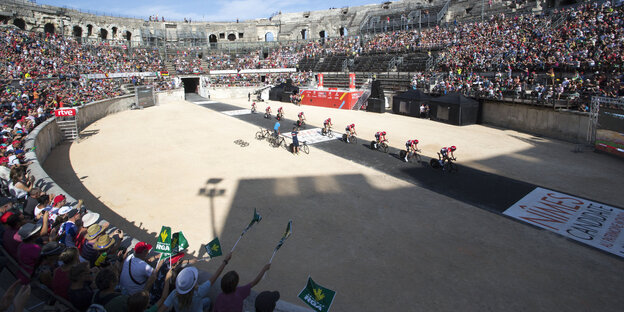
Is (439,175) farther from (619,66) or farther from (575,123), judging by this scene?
(619,66)

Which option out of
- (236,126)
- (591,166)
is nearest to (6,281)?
(591,166)

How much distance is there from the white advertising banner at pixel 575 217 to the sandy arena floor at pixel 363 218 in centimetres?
50

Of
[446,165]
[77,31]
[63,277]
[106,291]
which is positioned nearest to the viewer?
[106,291]

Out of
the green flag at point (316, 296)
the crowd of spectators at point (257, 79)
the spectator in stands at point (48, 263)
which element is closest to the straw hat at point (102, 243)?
the spectator in stands at point (48, 263)

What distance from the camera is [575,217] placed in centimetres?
1030

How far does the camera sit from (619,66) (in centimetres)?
2205

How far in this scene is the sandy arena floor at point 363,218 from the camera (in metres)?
6.96

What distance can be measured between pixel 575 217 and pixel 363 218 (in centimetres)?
621

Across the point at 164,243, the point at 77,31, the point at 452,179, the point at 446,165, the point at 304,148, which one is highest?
the point at 77,31

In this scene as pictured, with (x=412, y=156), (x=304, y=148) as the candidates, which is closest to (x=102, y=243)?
(x=304, y=148)

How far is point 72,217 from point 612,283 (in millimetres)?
10816

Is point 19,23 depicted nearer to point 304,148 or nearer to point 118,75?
point 118,75

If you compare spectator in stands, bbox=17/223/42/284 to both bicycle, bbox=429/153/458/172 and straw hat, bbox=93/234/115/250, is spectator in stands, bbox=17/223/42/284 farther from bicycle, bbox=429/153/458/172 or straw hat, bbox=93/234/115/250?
bicycle, bbox=429/153/458/172

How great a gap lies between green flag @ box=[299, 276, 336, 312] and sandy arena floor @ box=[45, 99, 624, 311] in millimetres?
3071
